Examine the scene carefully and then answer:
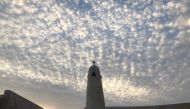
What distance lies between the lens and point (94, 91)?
1661 centimetres

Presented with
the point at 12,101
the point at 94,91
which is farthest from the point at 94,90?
the point at 12,101

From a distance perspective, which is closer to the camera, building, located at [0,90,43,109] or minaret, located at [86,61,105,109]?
minaret, located at [86,61,105,109]

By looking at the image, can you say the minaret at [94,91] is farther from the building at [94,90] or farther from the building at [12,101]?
the building at [12,101]

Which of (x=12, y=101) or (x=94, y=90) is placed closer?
(x=94, y=90)

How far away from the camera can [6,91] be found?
1677 cm

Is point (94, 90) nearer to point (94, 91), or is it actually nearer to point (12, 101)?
point (94, 91)

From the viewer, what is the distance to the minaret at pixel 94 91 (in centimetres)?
1614

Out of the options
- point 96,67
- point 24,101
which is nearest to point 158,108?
point 96,67

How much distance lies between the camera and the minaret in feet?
53.0

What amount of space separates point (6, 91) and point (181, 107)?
16095 mm

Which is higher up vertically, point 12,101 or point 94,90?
point 94,90

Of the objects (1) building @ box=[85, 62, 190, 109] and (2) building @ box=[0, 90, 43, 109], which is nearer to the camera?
(1) building @ box=[85, 62, 190, 109]

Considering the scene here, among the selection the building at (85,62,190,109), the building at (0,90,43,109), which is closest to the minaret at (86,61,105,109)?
the building at (85,62,190,109)

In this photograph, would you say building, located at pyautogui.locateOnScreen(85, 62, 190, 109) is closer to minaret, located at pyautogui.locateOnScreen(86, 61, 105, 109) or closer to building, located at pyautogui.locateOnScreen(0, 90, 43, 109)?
minaret, located at pyautogui.locateOnScreen(86, 61, 105, 109)
